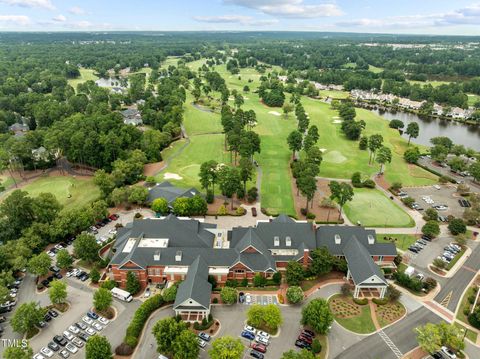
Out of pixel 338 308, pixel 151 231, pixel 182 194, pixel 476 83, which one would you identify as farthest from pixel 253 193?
pixel 476 83

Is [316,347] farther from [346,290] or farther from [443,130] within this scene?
[443,130]

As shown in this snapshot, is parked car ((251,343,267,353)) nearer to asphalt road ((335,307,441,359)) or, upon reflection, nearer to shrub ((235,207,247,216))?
asphalt road ((335,307,441,359))

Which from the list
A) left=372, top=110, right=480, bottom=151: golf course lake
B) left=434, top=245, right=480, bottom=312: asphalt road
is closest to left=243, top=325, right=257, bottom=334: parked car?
left=434, top=245, right=480, bottom=312: asphalt road

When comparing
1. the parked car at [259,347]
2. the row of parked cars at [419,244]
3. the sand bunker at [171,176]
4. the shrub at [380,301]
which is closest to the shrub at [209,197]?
the sand bunker at [171,176]

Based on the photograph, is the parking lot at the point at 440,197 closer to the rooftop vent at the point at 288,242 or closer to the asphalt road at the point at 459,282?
the asphalt road at the point at 459,282

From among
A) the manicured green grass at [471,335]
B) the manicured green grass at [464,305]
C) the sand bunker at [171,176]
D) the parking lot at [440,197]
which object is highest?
the parking lot at [440,197]

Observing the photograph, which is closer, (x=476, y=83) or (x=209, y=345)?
(x=209, y=345)

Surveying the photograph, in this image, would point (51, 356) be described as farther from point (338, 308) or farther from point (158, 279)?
point (338, 308)
